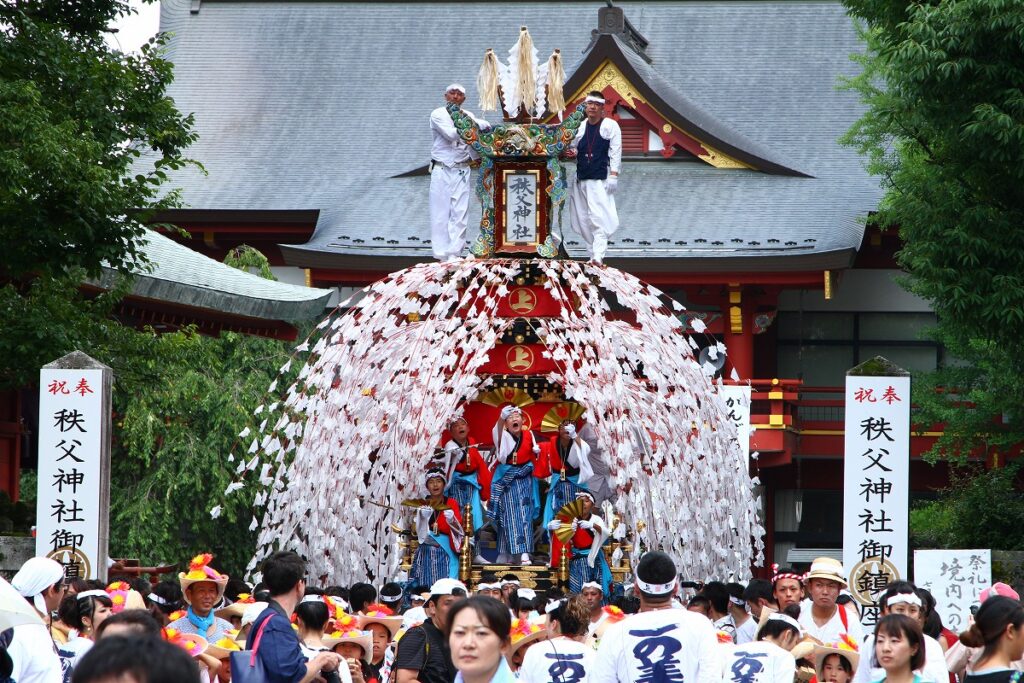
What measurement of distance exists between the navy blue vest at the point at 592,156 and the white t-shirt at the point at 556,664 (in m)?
7.50

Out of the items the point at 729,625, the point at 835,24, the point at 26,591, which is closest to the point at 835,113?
the point at 835,24

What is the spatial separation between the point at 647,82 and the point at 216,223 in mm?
6542

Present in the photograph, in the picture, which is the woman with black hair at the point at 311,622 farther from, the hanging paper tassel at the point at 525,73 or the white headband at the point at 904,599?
the hanging paper tassel at the point at 525,73

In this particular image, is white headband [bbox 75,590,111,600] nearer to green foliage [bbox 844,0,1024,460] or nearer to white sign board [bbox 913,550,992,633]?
white sign board [bbox 913,550,992,633]

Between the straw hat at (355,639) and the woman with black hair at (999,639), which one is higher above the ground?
the woman with black hair at (999,639)

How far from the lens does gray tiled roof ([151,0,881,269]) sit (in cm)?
2233

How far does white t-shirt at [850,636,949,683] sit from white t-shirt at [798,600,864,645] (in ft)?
7.30

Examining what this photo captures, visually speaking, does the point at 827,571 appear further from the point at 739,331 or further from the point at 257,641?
the point at 739,331

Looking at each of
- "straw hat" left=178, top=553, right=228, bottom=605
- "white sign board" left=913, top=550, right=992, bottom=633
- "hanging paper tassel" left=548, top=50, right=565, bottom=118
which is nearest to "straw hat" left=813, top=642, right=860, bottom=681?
"straw hat" left=178, top=553, right=228, bottom=605

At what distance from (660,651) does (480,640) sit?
1.08 metres

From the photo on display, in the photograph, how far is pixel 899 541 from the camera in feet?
35.7

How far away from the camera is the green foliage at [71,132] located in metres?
12.3

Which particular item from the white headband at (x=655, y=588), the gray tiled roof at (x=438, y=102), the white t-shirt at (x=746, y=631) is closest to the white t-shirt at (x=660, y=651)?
the white headband at (x=655, y=588)

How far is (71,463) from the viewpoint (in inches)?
472
